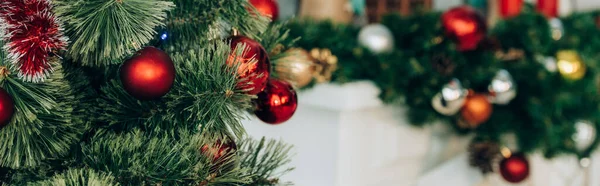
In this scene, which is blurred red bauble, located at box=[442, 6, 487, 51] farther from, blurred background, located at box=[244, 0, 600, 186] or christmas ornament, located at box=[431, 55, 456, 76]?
blurred background, located at box=[244, 0, 600, 186]

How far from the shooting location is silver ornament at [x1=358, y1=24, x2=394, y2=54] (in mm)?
1183

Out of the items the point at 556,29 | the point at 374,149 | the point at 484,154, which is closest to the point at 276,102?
the point at 374,149

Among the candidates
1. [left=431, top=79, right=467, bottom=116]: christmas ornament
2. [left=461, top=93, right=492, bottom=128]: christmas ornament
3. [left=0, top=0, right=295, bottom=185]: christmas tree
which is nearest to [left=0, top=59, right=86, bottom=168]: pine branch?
[left=0, top=0, right=295, bottom=185]: christmas tree

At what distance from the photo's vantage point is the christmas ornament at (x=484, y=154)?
130 cm

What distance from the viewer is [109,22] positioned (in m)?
0.43

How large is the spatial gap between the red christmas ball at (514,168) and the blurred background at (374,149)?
5 cm

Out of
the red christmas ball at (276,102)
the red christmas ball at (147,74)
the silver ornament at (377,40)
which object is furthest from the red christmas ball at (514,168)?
the red christmas ball at (147,74)

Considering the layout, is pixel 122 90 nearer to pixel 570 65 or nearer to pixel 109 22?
pixel 109 22

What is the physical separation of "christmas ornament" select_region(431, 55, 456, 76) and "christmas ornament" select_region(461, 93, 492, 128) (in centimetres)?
8

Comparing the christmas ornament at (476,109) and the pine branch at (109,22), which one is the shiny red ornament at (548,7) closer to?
the christmas ornament at (476,109)

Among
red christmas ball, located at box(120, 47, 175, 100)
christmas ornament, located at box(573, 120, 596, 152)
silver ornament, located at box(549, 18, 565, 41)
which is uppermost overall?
silver ornament, located at box(549, 18, 565, 41)

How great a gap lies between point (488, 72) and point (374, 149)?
0.29 meters

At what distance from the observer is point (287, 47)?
68cm

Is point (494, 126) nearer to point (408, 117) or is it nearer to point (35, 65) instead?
point (408, 117)
